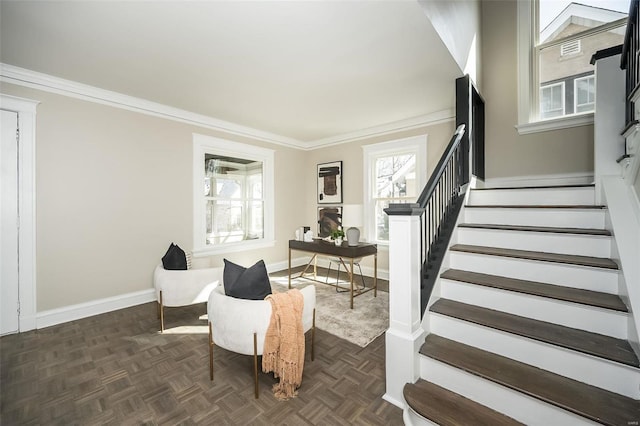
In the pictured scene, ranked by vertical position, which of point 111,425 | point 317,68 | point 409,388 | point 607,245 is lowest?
point 111,425

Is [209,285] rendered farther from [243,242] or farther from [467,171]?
[467,171]

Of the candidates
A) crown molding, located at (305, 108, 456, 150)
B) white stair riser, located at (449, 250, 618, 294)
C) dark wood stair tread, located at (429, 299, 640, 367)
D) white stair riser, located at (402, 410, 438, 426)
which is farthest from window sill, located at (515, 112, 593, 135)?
white stair riser, located at (402, 410, 438, 426)

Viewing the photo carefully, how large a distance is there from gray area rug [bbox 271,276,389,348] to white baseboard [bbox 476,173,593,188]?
2.09 metres

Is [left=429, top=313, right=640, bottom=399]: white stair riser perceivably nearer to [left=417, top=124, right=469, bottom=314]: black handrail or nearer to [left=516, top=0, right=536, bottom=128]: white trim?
Answer: [left=417, top=124, right=469, bottom=314]: black handrail

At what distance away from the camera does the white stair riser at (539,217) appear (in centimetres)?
210

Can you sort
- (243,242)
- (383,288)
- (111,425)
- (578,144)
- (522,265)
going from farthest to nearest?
1. (243,242)
2. (383,288)
3. (578,144)
4. (522,265)
5. (111,425)

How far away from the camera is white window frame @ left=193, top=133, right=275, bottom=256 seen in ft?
13.8

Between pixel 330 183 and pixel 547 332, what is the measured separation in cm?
439

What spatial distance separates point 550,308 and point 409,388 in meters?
1.02

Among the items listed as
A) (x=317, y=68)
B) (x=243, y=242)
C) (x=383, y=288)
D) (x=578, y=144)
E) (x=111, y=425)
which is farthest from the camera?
(x=243, y=242)

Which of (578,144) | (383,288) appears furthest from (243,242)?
(578,144)

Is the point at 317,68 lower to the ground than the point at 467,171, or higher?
higher

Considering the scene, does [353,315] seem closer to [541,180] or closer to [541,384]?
[541,384]

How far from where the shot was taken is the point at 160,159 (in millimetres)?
3844
